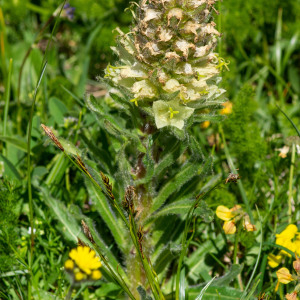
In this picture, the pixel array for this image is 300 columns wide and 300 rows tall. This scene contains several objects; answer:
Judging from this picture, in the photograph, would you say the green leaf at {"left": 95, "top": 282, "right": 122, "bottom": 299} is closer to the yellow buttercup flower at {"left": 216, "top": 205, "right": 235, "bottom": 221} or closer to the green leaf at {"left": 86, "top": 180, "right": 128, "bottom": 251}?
the green leaf at {"left": 86, "top": 180, "right": 128, "bottom": 251}

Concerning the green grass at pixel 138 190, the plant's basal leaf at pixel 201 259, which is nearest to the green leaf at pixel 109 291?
the green grass at pixel 138 190

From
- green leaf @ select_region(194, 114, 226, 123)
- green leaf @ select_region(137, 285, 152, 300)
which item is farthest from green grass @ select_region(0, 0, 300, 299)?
green leaf @ select_region(194, 114, 226, 123)

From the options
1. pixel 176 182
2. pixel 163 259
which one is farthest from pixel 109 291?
pixel 176 182

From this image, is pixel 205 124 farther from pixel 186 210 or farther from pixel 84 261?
pixel 84 261

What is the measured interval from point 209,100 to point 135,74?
438 millimetres

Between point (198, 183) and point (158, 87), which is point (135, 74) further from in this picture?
A: point (198, 183)

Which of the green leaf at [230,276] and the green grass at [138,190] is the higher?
the green grass at [138,190]

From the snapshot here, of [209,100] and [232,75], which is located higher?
[209,100]

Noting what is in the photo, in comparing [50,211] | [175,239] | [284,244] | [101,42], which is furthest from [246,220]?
[101,42]

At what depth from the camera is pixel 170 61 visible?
82.2 inches

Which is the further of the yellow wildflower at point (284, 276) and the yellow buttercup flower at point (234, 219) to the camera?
the yellow buttercup flower at point (234, 219)

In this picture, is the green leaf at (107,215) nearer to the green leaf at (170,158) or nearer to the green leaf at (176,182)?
the green leaf at (176,182)

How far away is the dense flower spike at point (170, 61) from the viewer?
2.08m

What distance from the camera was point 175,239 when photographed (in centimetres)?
274
